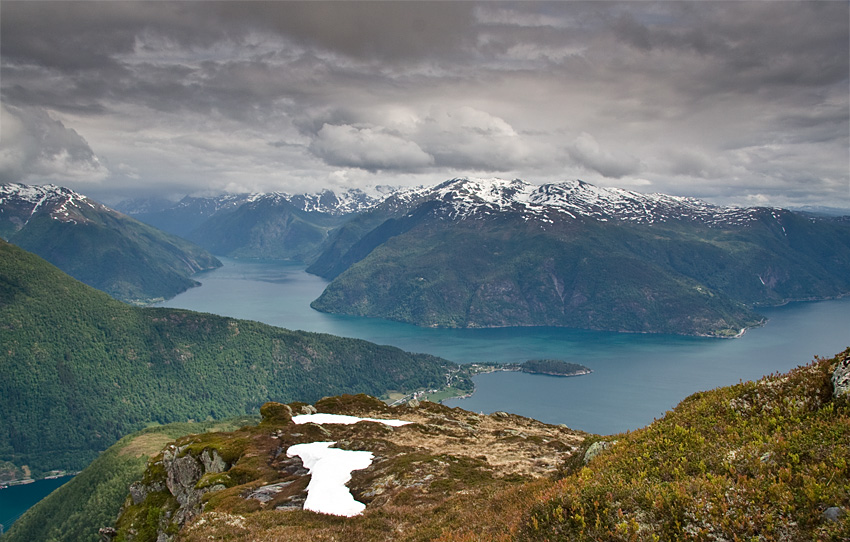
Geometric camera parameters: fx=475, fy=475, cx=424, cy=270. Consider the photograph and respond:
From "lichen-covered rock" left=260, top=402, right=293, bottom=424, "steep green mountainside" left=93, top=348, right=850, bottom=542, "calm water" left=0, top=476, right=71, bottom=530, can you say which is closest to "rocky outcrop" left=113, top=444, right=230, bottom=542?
"steep green mountainside" left=93, top=348, right=850, bottom=542

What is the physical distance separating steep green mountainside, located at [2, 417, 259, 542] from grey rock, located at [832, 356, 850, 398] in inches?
5188

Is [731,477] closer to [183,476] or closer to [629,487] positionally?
[629,487]

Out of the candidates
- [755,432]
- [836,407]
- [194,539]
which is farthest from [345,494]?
[836,407]

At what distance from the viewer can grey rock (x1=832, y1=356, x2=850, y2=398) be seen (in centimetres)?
1300

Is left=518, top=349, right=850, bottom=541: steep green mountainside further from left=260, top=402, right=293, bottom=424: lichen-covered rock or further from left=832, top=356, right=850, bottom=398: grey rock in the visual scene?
left=260, top=402, right=293, bottom=424: lichen-covered rock

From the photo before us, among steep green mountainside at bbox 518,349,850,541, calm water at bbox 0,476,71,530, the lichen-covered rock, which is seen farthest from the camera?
calm water at bbox 0,476,71,530

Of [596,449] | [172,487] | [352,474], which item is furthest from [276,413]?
[596,449]

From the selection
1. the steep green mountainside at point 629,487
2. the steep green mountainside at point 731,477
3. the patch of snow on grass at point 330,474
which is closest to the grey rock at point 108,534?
the steep green mountainside at point 629,487

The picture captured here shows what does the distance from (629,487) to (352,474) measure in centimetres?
2161

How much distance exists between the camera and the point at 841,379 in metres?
13.3

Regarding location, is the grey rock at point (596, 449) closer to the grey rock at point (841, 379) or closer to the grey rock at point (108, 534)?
the grey rock at point (841, 379)

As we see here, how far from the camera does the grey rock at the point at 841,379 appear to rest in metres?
13.0

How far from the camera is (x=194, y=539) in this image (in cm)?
1958

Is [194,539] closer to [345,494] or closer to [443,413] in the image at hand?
[345,494]
